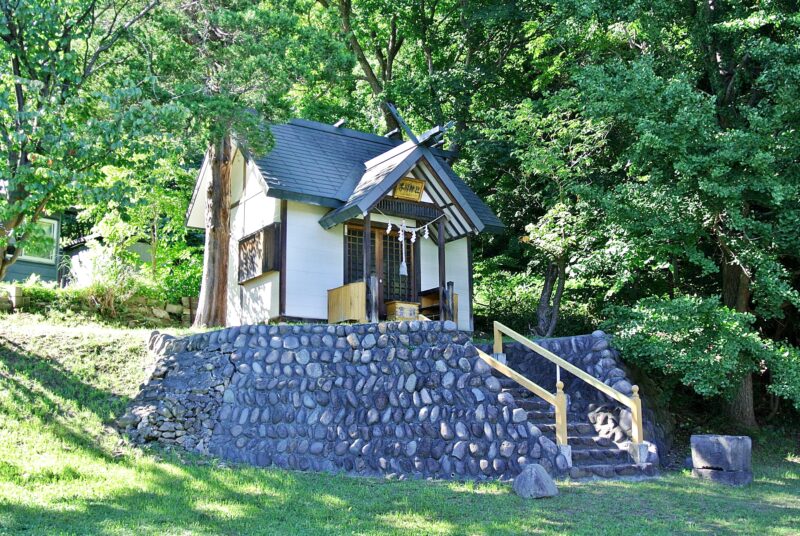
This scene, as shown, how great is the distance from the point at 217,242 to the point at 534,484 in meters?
11.2

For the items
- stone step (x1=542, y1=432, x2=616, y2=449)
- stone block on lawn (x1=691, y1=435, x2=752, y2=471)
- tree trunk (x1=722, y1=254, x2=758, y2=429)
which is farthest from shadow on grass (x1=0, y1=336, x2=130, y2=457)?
tree trunk (x1=722, y1=254, x2=758, y2=429)

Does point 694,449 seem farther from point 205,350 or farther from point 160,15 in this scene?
point 160,15

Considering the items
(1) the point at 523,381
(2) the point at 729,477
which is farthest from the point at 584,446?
(2) the point at 729,477

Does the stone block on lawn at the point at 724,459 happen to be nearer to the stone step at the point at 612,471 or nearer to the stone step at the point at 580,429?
the stone step at the point at 612,471

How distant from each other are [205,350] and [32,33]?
5.93 m

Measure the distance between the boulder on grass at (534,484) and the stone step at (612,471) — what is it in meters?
1.23

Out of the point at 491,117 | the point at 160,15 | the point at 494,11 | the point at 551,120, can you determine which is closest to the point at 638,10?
the point at 551,120

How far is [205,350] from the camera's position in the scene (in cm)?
1415

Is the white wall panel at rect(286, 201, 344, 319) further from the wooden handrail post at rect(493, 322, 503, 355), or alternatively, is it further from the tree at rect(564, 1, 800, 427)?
Answer: the tree at rect(564, 1, 800, 427)

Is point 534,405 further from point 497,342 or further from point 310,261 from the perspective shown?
point 310,261

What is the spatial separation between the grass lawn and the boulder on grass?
201 mm

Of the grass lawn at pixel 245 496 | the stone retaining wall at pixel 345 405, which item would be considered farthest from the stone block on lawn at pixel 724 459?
the stone retaining wall at pixel 345 405

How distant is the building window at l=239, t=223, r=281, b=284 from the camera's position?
1788 cm

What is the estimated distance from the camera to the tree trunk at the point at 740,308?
631 inches
